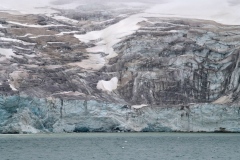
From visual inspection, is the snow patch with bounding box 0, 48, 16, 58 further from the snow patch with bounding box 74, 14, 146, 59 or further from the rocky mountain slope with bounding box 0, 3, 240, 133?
the snow patch with bounding box 74, 14, 146, 59

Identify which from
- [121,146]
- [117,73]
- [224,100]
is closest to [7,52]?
[117,73]

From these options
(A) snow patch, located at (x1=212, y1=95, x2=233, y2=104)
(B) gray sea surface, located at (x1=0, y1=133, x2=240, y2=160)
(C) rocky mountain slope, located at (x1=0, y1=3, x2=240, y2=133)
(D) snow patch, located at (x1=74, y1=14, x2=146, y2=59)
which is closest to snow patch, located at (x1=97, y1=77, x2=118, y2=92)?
(C) rocky mountain slope, located at (x1=0, y1=3, x2=240, y2=133)

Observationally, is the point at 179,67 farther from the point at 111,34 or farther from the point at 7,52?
the point at 111,34

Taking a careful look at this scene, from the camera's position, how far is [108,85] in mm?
142500

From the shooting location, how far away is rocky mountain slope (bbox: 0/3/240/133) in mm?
120125

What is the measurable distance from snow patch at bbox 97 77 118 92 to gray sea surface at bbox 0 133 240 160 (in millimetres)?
21850

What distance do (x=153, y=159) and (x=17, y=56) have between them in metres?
76.1

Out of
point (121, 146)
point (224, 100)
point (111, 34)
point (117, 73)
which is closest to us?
point (121, 146)

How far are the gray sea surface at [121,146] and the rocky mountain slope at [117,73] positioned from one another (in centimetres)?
374

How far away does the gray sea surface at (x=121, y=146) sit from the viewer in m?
81.0

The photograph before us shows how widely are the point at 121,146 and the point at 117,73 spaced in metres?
52.6

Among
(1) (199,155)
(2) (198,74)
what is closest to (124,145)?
(1) (199,155)

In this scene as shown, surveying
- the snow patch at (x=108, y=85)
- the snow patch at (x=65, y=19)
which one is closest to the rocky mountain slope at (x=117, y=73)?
the snow patch at (x=65, y=19)

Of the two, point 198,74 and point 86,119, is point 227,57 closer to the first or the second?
point 198,74
